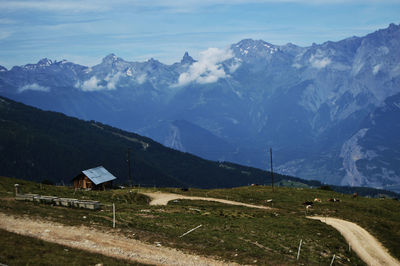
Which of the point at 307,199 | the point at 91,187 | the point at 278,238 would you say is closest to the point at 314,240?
the point at 278,238

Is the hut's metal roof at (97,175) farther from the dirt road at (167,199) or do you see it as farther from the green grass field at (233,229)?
the green grass field at (233,229)

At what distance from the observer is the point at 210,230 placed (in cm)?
Result: 5034

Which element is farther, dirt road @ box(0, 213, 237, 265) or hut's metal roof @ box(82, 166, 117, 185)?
hut's metal roof @ box(82, 166, 117, 185)

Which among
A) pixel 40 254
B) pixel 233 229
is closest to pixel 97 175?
pixel 233 229

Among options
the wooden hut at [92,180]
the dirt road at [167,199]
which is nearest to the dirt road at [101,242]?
the dirt road at [167,199]

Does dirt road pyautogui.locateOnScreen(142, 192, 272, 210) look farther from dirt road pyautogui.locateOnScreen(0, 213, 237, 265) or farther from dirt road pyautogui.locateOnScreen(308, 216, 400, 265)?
dirt road pyautogui.locateOnScreen(0, 213, 237, 265)

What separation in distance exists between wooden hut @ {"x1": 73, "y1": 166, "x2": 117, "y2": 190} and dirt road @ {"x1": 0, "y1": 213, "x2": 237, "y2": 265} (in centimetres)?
6784

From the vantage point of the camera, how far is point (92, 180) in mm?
109938

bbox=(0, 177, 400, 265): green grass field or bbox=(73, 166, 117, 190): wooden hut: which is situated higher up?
bbox=(73, 166, 117, 190): wooden hut

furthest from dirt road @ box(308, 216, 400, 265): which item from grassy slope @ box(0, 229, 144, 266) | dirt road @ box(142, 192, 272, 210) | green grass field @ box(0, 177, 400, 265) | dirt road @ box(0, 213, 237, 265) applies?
grassy slope @ box(0, 229, 144, 266)

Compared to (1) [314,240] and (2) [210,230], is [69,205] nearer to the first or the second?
(2) [210,230]

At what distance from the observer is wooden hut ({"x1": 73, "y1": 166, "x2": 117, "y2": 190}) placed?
11075 centimetres

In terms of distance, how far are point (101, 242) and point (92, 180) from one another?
73.2 meters

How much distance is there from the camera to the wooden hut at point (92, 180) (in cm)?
11075
